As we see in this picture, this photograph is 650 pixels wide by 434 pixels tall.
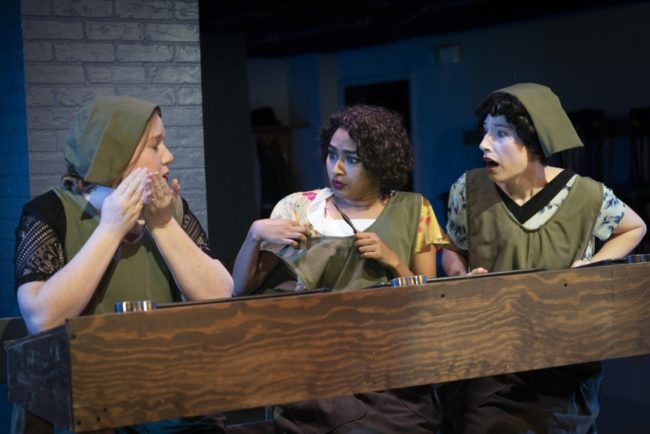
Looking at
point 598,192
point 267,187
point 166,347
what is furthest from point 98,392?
point 267,187

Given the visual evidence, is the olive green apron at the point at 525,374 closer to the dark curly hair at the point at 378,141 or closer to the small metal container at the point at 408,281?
the dark curly hair at the point at 378,141

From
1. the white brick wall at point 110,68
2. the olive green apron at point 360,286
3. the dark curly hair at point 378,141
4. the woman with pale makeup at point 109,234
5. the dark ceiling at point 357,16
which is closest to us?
the woman with pale makeup at point 109,234

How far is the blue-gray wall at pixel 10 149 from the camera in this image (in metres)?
4.25

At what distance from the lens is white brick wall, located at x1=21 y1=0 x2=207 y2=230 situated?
422cm

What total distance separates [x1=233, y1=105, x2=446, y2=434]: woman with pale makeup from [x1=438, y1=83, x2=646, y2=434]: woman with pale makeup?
0.15 metres

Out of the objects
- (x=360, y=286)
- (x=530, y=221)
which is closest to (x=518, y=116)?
(x=530, y=221)

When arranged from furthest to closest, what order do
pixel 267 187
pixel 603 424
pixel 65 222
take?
pixel 267 187
pixel 603 424
pixel 65 222

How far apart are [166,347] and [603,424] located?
2.72 m

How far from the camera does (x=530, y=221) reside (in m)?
3.57

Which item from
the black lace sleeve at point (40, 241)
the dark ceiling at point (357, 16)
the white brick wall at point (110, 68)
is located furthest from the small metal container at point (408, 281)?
the dark ceiling at point (357, 16)

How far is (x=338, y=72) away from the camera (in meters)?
13.6

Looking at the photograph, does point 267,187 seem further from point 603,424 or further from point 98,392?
point 98,392

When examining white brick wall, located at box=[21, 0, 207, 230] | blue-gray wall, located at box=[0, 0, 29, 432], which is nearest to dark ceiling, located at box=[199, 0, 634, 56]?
white brick wall, located at box=[21, 0, 207, 230]

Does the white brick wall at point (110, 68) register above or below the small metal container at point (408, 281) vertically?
above
